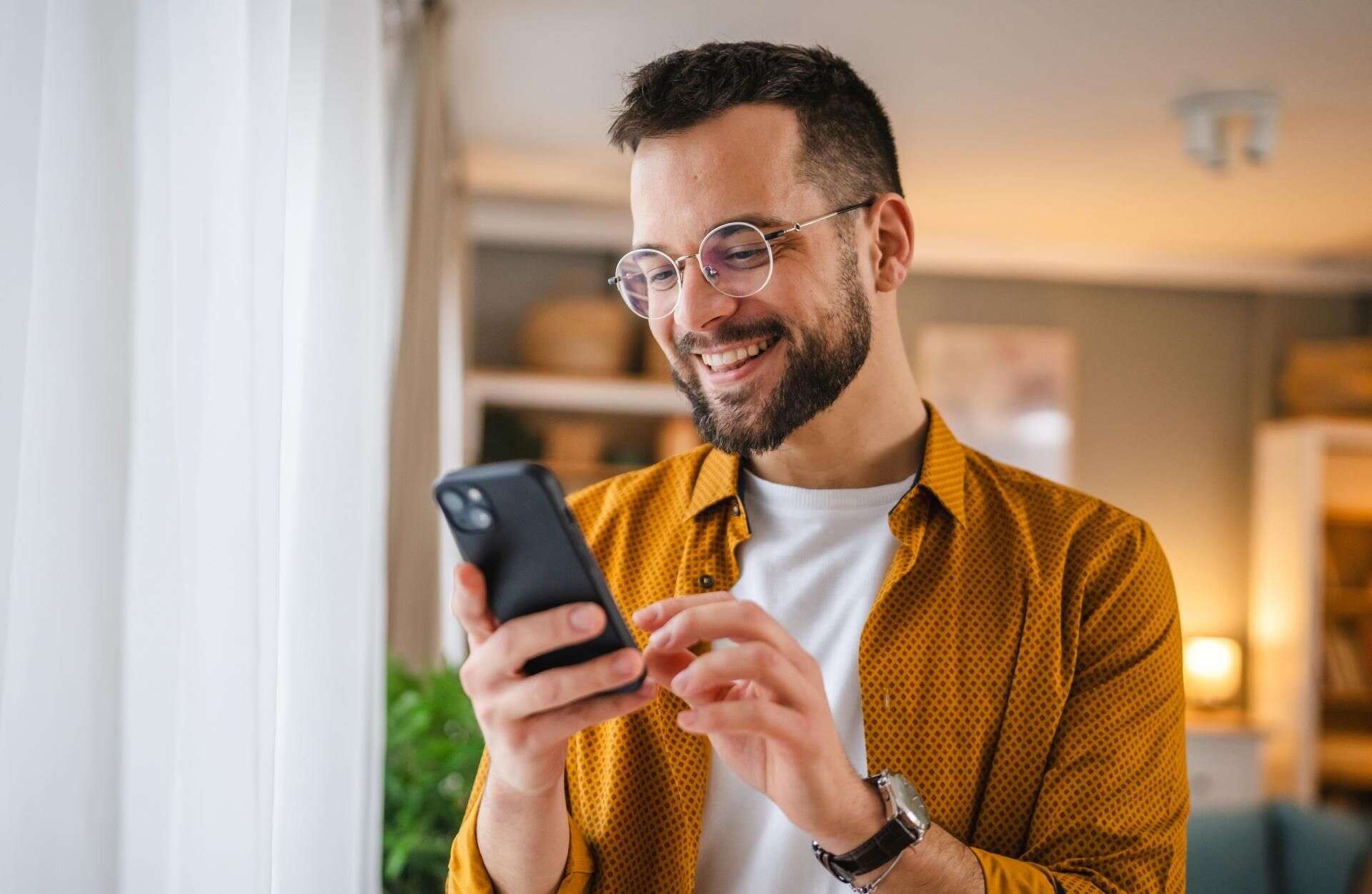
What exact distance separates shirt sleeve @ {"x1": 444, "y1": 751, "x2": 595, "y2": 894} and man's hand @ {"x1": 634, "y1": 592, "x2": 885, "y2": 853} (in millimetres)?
259

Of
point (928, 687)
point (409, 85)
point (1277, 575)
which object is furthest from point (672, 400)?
point (928, 687)

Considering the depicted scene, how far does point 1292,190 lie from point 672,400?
2622mm

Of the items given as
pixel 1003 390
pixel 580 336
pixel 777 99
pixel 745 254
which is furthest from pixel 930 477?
pixel 1003 390

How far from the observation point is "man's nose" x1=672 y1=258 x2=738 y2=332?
1.09m

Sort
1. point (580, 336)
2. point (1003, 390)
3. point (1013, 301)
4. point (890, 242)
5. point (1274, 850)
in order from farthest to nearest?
point (1013, 301)
point (1003, 390)
point (580, 336)
point (1274, 850)
point (890, 242)

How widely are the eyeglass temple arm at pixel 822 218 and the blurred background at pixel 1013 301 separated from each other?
0.08m

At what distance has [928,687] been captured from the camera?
3.64 ft

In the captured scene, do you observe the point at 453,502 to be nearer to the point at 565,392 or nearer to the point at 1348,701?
the point at 565,392

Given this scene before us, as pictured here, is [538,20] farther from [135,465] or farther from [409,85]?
[135,465]

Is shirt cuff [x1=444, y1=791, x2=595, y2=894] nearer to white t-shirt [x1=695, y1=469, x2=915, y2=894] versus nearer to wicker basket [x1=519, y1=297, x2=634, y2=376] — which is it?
white t-shirt [x1=695, y1=469, x2=915, y2=894]

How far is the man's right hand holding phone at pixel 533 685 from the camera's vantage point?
78cm

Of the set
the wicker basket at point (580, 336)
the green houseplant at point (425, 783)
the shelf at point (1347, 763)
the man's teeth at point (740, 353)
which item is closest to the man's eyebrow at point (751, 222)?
the man's teeth at point (740, 353)

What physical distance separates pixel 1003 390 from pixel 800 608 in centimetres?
497

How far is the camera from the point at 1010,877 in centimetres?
94
